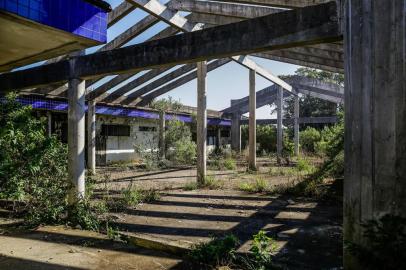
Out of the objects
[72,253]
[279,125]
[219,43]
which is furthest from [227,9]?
[279,125]

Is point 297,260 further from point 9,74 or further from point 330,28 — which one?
point 9,74

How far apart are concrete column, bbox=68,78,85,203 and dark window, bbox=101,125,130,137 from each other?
13.0m

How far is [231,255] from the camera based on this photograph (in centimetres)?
459

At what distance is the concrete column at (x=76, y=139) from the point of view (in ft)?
24.2

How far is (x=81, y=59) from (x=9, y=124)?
205 centimetres

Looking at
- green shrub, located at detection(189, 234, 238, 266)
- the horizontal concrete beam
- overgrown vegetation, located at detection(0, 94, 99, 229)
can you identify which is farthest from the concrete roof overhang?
the horizontal concrete beam

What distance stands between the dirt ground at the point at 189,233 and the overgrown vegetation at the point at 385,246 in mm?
984

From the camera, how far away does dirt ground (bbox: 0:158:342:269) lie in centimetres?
469

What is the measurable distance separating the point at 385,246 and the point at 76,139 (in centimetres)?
634

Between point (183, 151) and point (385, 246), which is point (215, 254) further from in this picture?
point (183, 151)

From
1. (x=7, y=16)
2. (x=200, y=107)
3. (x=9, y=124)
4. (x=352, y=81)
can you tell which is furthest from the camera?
(x=200, y=107)

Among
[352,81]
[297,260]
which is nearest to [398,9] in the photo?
[352,81]

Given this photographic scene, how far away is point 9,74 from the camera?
27.5ft

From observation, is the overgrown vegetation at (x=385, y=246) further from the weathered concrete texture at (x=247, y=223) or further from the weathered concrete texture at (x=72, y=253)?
the weathered concrete texture at (x=72, y=253)
